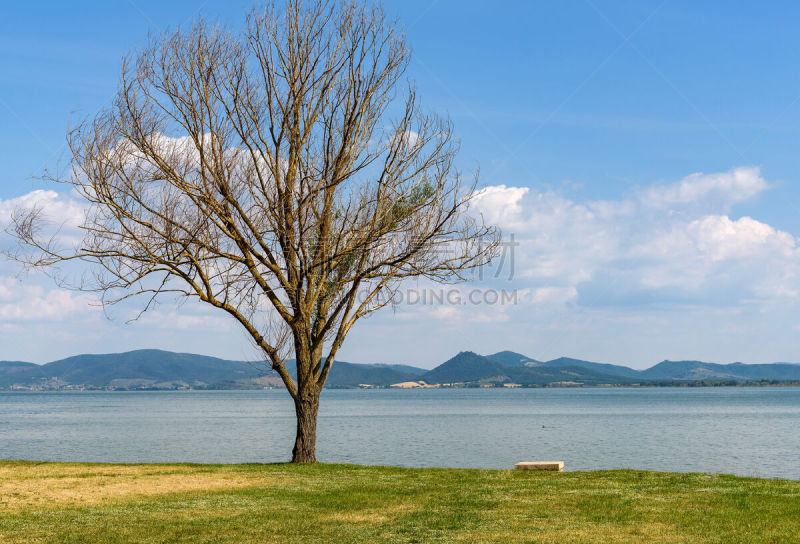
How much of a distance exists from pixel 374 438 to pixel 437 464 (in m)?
19.6

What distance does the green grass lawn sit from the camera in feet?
36.9

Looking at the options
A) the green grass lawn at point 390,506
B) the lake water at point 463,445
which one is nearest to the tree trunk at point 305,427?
the green grass lawn at point 390,506

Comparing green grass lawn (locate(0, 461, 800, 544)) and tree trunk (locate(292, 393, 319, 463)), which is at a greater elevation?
tree trunk (locate(292, 393, 319, 463))

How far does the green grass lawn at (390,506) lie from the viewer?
11242 mm

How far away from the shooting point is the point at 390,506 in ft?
45.4

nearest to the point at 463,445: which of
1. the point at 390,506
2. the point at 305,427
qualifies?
the point at 305,427

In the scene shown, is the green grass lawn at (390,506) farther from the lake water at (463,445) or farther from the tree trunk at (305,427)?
the lake water at (463,445)

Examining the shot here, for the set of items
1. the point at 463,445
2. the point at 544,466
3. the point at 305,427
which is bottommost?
the point at 463,445

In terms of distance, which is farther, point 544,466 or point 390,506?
point 544,466

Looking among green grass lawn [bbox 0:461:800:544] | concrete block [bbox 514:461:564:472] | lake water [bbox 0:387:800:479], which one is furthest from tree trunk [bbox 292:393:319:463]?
lake water [bbox 0:387:800:479]

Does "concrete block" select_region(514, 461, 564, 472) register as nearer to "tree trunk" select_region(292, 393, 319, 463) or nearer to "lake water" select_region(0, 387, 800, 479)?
"tree trunk" select_region(292, 393, 319, 463)

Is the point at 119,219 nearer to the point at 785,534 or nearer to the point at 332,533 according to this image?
the point at 332,533

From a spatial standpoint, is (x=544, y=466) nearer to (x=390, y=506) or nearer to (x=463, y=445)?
(x=390, y=506)

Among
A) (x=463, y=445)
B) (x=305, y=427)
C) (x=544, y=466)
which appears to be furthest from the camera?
(x=463, y=445)
